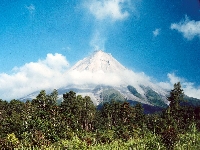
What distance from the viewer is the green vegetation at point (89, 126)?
78.3ft

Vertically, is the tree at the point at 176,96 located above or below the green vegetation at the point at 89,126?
above

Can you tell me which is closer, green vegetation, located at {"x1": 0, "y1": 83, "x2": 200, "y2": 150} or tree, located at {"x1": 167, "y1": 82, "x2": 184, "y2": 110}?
green vegetation, located at {"x1": 0, "y1": 83, "x2": 200, "y2": 150}

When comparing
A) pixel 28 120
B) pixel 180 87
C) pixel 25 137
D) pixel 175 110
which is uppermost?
pixel 180 87

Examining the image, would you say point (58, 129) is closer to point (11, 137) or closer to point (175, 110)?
point (11, 137)

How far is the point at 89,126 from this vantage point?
85062 mm

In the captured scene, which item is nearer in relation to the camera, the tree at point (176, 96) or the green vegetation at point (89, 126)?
the green vegetation at point (89, 126)

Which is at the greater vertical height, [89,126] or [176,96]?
[176,96]

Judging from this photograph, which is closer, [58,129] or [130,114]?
[58,129]

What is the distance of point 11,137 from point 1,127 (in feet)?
44.8

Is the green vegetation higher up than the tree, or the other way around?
the tree

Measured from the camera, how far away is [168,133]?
20.2 m

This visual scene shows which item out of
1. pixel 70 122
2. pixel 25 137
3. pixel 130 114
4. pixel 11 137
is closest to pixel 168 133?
pixel 11 137

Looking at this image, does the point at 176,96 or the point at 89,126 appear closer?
the point at 176,96

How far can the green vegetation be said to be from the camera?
2385 centimetres
